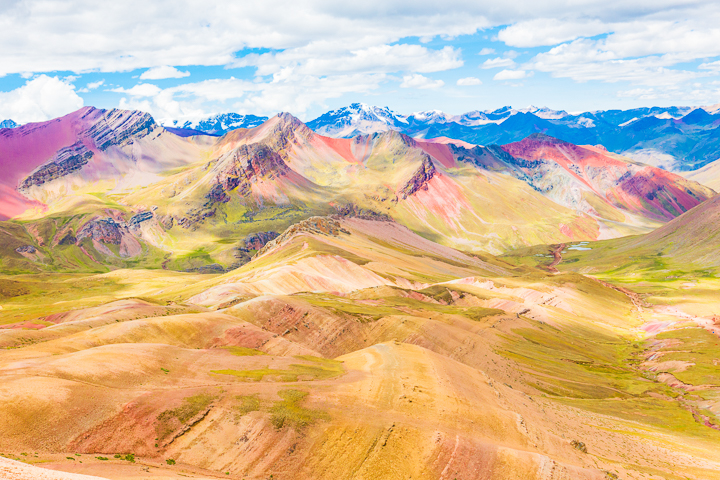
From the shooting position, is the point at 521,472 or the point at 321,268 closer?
the point at 521,472

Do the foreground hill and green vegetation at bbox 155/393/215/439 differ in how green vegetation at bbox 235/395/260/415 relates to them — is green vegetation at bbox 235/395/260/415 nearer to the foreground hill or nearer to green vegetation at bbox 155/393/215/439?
the foreground hill

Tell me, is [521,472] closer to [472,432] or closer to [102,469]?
[472,432]

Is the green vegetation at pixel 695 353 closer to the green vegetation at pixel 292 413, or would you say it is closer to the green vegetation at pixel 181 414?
the green vegetation at pixel 292 413

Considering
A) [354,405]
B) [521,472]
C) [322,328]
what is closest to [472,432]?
[521,472]

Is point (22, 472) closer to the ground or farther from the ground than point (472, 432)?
farther from the ground

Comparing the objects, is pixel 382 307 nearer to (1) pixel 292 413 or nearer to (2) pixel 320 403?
(2) pixel 320 403

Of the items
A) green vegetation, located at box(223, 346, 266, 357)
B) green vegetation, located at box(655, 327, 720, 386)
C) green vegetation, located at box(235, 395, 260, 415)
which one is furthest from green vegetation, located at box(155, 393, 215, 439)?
green vegetation, located at box(655, 327, 720, 386)
